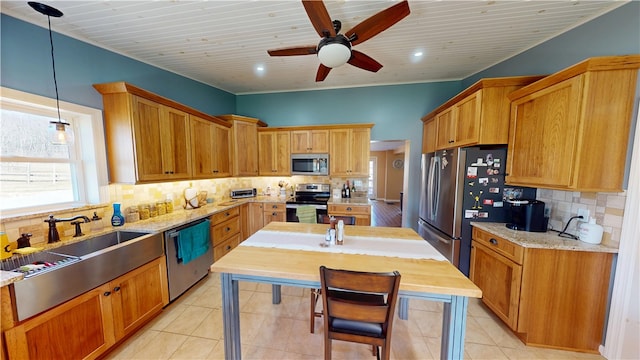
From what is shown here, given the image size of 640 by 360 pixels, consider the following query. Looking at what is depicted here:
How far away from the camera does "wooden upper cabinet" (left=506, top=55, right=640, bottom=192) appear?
5.01 ft

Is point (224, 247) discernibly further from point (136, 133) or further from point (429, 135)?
point (429, 135)

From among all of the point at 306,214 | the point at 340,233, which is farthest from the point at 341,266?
the point at 306,214

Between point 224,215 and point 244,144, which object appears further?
point 244,144

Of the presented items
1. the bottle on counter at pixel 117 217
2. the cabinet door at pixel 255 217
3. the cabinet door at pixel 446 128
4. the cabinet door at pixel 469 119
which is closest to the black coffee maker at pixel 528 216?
the cabinet door at pixel 469 119

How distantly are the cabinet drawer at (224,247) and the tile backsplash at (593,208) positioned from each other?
394 cm

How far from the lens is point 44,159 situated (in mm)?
1888

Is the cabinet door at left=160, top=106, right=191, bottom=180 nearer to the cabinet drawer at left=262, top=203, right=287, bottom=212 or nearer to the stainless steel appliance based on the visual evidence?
the cabinet drawer at left=262, top=203, right=287, bottom=212

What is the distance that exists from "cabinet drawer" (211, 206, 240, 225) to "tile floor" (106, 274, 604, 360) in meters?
0.98

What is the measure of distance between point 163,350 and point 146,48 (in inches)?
121

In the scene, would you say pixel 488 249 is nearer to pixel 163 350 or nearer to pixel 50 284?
pixel 163 350

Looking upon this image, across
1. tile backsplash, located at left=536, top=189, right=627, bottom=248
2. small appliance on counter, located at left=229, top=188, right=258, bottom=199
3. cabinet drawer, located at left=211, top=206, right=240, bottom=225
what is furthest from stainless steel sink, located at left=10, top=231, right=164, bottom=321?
tile backsplash, located at left=536, top=189, right=627, bottom=248

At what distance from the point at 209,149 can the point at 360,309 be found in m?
3.02

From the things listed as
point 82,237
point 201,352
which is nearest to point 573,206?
point 201,352

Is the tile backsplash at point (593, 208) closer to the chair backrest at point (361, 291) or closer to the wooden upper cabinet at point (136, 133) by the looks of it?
the chair backrest at point (361, 291)
